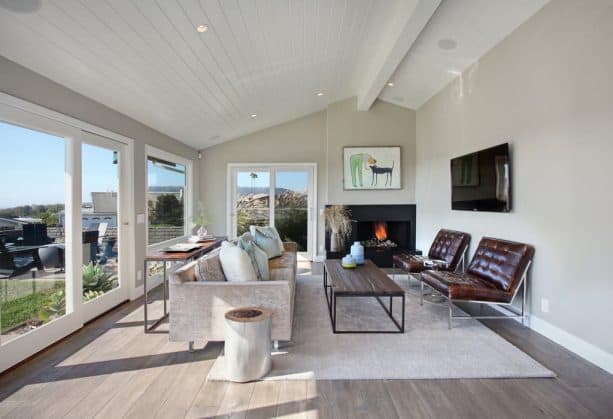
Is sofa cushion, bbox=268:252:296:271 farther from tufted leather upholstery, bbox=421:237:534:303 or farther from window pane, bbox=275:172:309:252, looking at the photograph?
window pane, bbox=275:172:309:252

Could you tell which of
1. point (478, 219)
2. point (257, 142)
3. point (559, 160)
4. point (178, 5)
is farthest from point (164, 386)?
point (257, 142)

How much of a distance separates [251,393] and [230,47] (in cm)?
315

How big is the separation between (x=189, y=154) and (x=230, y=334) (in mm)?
5034

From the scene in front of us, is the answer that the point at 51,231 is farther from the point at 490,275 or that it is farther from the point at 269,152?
the point at 269,152

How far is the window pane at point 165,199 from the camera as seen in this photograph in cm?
514

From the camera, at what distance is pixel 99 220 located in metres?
3.83

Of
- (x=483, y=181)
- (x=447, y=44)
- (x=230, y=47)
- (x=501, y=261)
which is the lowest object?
(x=501, y=261)

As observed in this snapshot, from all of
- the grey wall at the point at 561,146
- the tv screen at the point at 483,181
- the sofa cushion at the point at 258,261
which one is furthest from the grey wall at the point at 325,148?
the sofa cushion at the point at 258,261

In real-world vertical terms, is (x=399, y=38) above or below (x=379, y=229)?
above

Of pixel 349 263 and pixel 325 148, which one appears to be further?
pixel 325 148

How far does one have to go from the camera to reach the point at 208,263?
2951mm

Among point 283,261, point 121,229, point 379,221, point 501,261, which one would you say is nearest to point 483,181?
point 501,261

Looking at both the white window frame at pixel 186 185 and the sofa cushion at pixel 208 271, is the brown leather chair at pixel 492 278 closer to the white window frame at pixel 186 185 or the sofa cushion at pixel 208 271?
the sofa cushion at pixel 208 271

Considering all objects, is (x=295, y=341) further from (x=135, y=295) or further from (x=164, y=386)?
(x=135, y=295)
